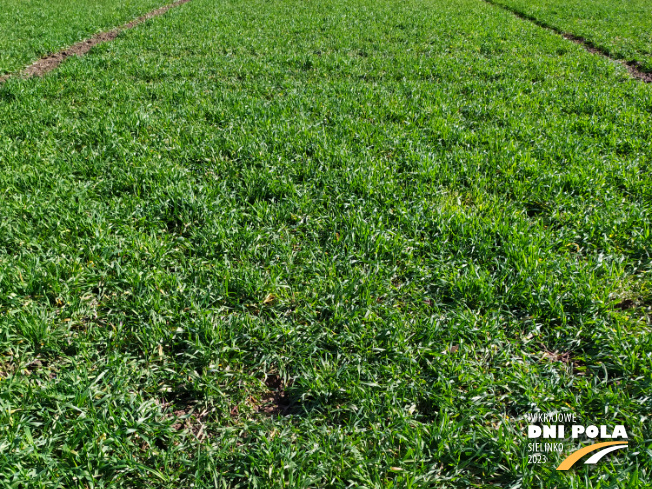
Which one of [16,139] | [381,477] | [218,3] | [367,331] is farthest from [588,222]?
[218,3]

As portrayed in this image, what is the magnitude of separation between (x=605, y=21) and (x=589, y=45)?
355 centimetres

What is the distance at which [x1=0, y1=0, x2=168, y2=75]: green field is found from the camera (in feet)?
31.3

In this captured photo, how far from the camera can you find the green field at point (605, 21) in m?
10.1

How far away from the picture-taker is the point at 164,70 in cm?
796

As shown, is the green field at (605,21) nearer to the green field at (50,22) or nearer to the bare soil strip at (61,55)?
the bare soil strip at (61,55)

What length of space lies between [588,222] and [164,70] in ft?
26.1

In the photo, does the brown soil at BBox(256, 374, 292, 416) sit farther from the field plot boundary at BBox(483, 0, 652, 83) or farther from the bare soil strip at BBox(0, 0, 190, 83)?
the field plot boundary at BBox(483, 0, 652, 83)

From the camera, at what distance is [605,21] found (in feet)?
43.0

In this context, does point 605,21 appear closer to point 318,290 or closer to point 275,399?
point 318,290

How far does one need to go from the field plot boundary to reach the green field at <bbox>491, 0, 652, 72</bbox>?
0.17ft

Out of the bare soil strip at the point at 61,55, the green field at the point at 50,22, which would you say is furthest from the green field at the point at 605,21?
the green field at the point at 50,22

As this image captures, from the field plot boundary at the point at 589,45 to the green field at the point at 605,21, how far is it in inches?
2.1

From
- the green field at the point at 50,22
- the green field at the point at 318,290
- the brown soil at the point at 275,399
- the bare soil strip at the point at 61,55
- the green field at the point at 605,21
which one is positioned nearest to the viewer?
the green field at the point at 318,290

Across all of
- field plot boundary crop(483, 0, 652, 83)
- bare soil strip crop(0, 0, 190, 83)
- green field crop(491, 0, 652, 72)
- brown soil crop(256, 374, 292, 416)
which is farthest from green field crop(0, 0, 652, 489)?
green field crop(491, 0, 652, 72)
